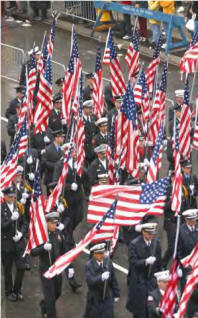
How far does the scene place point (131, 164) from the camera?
1850 centimetres

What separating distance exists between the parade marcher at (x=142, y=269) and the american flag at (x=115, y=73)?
636cm

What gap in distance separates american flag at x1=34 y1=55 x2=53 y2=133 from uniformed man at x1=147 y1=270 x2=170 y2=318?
632cm

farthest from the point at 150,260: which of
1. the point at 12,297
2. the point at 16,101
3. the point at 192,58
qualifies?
the point at 192,58

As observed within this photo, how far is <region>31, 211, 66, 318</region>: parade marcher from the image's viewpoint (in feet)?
53.5

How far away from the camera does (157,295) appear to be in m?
14.9

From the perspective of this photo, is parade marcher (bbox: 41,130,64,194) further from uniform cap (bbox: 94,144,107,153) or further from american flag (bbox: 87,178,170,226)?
american flag (bbox: 87,178,170,226)

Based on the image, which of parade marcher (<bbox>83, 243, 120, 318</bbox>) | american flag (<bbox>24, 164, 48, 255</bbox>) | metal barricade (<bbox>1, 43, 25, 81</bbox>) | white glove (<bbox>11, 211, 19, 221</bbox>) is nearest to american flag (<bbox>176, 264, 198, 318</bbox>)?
parade marcher (<bbox>83, 243, 120, 318</bbox>)

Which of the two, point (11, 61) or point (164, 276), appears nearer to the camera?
point (164, 276)

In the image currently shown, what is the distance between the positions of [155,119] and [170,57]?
29.3 ft

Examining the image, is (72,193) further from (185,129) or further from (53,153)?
(185,129)

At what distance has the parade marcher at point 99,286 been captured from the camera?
51.1 ft

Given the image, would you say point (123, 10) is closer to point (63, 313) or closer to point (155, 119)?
point (155, 119)

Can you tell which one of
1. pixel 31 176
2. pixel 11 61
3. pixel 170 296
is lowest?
pixel 11 61

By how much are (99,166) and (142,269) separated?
342 cm
